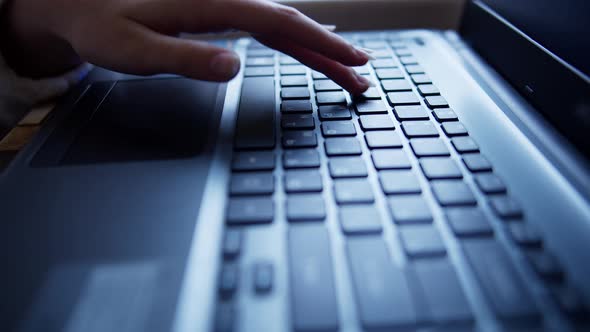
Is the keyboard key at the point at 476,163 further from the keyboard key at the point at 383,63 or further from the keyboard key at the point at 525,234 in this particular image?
the keyboard key at the point at 383,63

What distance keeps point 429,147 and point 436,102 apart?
0.29 ft

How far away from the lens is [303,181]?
0.31 metres

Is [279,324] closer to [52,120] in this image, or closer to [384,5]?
[52,120]

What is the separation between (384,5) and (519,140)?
1.26 feet

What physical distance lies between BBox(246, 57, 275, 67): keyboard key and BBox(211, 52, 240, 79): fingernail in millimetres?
134

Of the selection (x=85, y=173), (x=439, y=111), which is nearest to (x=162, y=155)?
(x=85, y=173)

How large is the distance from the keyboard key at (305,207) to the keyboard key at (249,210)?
0.01 meters

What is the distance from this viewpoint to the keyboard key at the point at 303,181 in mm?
299

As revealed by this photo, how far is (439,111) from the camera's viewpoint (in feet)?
1.29

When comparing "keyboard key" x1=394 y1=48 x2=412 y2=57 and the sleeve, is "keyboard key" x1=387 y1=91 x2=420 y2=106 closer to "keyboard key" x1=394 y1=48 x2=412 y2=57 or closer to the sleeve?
"keyboard key" x1=394 y1=48 x2=412 y2=57

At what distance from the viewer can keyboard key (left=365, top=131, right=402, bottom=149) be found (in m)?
0.35

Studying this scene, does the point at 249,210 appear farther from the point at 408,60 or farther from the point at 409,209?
the point at 408,60

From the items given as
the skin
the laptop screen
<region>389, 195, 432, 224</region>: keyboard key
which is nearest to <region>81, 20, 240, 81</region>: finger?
the skin

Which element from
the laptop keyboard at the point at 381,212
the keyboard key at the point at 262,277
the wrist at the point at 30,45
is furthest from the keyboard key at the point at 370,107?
the wrist at the point at 30,45
